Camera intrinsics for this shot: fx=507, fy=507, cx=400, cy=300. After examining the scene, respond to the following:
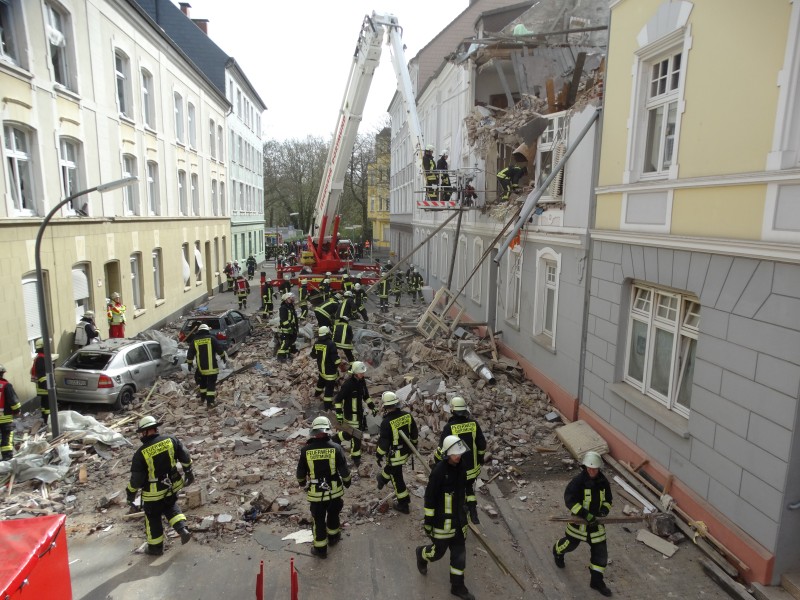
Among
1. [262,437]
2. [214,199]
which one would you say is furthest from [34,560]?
[214,199]

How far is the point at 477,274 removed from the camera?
1592 centimetres

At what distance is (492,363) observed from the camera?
1159cm

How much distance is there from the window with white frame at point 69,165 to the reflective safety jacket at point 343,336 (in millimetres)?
7576

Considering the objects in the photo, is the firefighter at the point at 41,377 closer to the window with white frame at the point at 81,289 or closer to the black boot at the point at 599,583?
the window with white frame at the point at 81,289

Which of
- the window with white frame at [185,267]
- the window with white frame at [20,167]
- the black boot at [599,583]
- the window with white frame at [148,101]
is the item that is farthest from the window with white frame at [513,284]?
the window with white frame at [185,267]

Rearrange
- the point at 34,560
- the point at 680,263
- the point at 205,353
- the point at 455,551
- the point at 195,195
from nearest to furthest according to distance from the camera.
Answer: the point at 34,560, the point at 455,551, the point at 680,263, the point at 205,353, the point at 195,195

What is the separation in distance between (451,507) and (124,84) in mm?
16936

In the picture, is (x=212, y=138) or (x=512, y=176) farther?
(x=212, y=138)

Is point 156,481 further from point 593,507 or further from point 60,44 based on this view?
point 60,44

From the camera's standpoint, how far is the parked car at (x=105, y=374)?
389 inches

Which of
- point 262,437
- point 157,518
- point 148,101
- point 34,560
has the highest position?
point 148,101

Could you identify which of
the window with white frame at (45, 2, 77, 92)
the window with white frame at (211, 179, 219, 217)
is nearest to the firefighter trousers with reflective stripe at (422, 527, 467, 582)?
the window with white frame at (45, 2, 77, 92)

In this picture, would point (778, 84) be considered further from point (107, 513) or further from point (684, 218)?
point (107, 513)

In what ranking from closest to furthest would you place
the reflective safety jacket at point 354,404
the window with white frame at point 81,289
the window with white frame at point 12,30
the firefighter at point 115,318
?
the reflective safety jacket at point 354,404 → the window with white frame at point 12,30 → the window with white frame at point 81,289 → the firefighter at point 115,318
